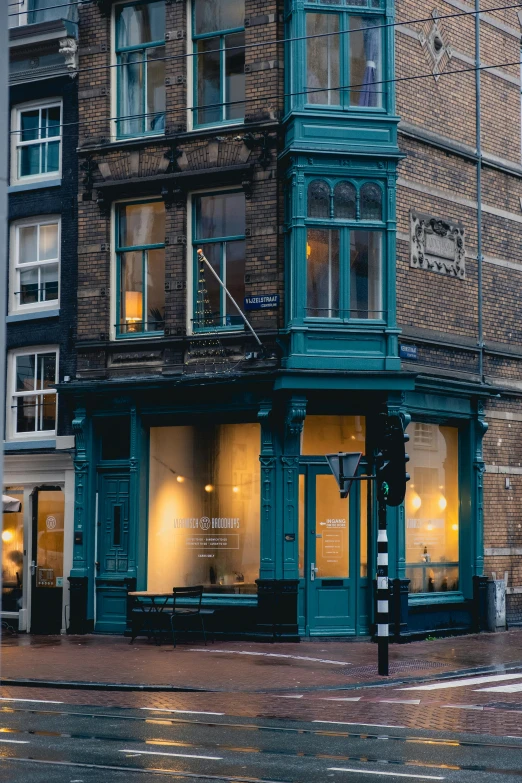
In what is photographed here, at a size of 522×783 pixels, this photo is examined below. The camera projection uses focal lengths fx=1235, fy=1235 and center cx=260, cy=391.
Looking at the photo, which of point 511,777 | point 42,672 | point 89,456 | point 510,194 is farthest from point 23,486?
point 511,777

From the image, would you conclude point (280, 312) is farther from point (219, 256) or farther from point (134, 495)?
point (134, 495)

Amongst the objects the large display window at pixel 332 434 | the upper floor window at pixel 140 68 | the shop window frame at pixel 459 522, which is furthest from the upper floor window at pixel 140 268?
the shop window frame at pixel 459 522

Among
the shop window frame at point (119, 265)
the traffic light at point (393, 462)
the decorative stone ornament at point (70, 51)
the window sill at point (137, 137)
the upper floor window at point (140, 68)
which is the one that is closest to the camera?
the traffic light at point (393, 462)

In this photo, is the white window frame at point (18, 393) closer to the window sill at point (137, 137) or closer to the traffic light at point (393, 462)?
the window sill at point (137, 137)

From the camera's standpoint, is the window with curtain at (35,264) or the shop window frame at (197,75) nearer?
the shop window frame at (197,75)

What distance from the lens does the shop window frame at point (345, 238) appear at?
2061cm

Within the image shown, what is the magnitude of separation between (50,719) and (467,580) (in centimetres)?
1200

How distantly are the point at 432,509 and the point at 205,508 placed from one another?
13.7 ft

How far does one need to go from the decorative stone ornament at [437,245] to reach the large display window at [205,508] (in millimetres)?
4347

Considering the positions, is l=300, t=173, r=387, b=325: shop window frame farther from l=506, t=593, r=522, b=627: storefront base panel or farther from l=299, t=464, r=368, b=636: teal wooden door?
l=506, t=593, r=522, b=627: storefront base panel

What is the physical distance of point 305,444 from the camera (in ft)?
69.1

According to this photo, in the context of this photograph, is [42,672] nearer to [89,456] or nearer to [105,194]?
[89,456]

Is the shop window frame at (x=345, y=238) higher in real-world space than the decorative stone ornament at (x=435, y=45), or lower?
lower

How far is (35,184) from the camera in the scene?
23891mm
